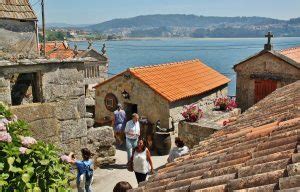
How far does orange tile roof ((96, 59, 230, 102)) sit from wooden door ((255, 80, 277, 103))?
2018 millimetres

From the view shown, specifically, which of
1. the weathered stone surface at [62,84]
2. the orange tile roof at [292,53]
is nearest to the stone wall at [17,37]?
the weathered stone surface at [62,84]

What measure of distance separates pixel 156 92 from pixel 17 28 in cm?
608

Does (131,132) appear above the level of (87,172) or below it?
above

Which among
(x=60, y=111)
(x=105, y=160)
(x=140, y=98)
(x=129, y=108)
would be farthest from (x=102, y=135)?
(x=129, y=108)

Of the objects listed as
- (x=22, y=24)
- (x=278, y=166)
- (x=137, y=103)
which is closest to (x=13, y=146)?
(x=278, y=166)

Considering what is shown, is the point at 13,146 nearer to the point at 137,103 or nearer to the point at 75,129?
the point at 75,129

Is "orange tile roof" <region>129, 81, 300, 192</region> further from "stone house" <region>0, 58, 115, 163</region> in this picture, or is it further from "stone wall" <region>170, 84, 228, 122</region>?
"stone wall" <region>170, 84, 228, 122</region>

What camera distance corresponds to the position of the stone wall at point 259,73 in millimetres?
16078

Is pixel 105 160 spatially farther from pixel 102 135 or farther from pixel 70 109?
pixel 70 109

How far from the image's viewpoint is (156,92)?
579 inches

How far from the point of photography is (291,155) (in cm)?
258

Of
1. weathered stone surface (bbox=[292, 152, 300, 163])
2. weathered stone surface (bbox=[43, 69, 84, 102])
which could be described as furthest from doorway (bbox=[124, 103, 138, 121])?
weathered stone surface (bbox=[292, 152, 300, 163])

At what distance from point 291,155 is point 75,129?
5.95 m

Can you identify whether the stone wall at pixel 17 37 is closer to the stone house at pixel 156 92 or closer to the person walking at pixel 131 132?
the person walking at pixel 131 132
